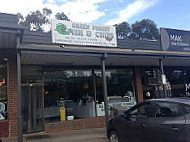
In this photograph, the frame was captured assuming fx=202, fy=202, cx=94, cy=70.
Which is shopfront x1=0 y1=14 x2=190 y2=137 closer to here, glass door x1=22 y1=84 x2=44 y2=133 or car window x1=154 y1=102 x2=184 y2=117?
glass door x1=22 y1=84 x2=44 y2=133

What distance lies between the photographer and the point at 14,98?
26.7 ft

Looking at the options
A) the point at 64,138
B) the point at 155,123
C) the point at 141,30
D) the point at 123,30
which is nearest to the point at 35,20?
the point at 123,30

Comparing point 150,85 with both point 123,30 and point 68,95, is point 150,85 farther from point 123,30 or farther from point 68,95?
point 123,30

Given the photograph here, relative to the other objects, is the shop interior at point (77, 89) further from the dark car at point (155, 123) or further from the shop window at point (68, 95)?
the dark car at point (155, 123)

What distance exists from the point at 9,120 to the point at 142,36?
3934cm

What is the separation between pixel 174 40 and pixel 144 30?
34769mm

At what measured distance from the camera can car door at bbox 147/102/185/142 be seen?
411cm

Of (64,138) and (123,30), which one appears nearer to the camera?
(64,138)

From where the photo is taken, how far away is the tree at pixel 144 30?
→ 1711 inches

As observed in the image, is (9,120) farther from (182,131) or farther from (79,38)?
(182,131)

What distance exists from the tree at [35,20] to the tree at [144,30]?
60.4 feet

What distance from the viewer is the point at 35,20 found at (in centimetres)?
3862

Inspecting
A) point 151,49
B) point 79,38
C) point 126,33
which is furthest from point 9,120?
point 126,33

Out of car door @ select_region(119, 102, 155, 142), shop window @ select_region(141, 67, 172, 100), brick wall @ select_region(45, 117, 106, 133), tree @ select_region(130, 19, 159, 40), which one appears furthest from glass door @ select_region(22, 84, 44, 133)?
tree @ select_region(130, 19, 159, 40)
